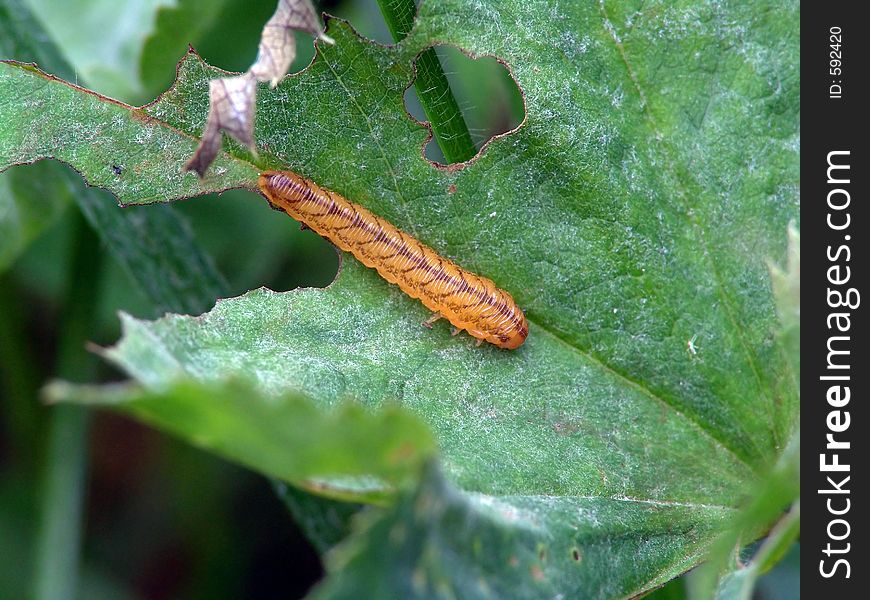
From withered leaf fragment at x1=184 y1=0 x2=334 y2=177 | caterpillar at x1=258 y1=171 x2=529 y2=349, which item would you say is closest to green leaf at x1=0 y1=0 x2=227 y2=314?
caterpillar at x1=258 y1=171 x2=529 y2=349

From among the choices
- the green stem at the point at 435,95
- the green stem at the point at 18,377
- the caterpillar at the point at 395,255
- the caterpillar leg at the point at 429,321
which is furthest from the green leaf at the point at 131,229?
the green stem at the point at 435,95

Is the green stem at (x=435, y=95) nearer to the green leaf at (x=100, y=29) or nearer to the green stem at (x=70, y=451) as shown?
the green leaf at (x=100, y=29)

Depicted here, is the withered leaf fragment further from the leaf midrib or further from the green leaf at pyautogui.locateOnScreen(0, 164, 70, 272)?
the green leaf at pyautogui.locateOnScreen(0, 164, 70, 272)

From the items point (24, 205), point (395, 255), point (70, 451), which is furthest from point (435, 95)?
point (70, 451)
